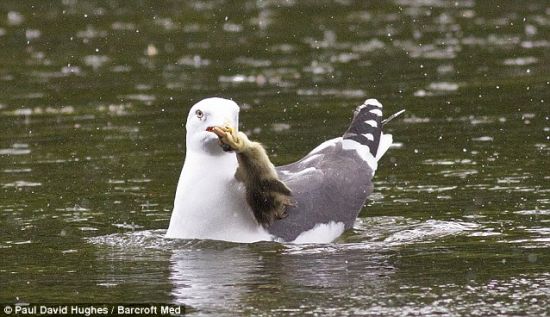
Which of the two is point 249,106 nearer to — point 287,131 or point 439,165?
point 287,131

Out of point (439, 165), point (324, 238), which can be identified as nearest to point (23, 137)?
point (439, 165)

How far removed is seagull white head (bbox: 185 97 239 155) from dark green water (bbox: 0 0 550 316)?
0.79 m

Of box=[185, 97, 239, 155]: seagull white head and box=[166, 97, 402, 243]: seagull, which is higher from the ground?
box=[185, 97, 239, 155]: seagull white head

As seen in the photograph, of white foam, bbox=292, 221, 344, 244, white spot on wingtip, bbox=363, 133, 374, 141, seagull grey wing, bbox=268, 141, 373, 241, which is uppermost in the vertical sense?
white spot on wingtip, bbox=363, 133, 374, 141

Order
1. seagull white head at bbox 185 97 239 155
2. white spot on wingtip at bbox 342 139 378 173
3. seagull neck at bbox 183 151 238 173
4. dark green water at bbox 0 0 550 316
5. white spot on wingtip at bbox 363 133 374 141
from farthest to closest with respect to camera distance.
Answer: white spot on wingtip at bbox 363 133 374 141
white spot on wingtip at bbox 342 139 378 173
seagull neck at bbox 183 151 238 173
seagull white head at bbox 185 97 239 155
dark green water at bbox 0 0 550 316

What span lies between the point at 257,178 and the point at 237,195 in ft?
0.85

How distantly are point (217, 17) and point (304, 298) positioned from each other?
755 inches

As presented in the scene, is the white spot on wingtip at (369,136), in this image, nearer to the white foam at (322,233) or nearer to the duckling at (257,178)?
the white foam at (322,233)

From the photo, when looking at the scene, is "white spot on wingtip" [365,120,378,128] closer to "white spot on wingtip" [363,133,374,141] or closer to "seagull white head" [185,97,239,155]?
"white spot on wingtip" [363,133,374,141]

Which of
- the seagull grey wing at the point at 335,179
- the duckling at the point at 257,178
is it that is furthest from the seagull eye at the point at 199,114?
the seagull grey wing at the point at 335,179

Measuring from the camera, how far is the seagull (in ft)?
36.7

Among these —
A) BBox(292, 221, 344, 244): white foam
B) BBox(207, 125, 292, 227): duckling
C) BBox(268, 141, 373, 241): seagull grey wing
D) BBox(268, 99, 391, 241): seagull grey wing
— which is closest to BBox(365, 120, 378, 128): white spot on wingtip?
BBox(268, 99, 391, 241): seagull grey wing

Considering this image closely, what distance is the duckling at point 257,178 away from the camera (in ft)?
36.2

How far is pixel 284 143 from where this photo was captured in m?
16.4
